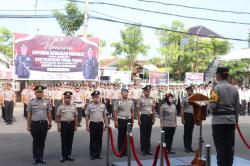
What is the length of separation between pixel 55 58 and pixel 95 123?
A: 10.2 metres

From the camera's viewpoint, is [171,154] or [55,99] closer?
[171,154]

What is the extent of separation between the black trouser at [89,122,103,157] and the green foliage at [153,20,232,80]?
3488 cm

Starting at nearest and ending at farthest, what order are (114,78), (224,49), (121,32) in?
(114,78) → (224,49) → (121,32)

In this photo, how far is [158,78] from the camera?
24672 millimetres

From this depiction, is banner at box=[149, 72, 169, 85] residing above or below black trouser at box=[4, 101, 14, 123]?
above

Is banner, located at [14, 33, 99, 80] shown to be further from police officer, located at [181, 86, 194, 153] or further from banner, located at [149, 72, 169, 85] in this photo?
police officer, located at [181, 86, 194, 153]

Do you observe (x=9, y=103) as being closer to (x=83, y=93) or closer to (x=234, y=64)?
(x=83, y=93)

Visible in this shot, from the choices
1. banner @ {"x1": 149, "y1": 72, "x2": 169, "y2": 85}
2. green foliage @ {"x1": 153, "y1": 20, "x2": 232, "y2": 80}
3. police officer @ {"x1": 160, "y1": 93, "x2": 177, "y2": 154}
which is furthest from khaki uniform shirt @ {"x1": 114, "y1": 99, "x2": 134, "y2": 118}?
green foliage @ {"x1": 153, "y1": 20, "x2": 232, "y2": 80}

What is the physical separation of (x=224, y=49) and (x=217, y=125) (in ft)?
127

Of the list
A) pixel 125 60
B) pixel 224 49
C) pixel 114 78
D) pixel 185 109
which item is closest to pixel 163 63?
pixel 125 60

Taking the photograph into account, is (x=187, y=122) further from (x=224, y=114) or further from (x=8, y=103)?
(x=8, y=103)

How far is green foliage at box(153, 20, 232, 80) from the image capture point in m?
43.7

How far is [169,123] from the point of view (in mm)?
9656

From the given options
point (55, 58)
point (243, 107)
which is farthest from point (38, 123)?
point (243, 107)
